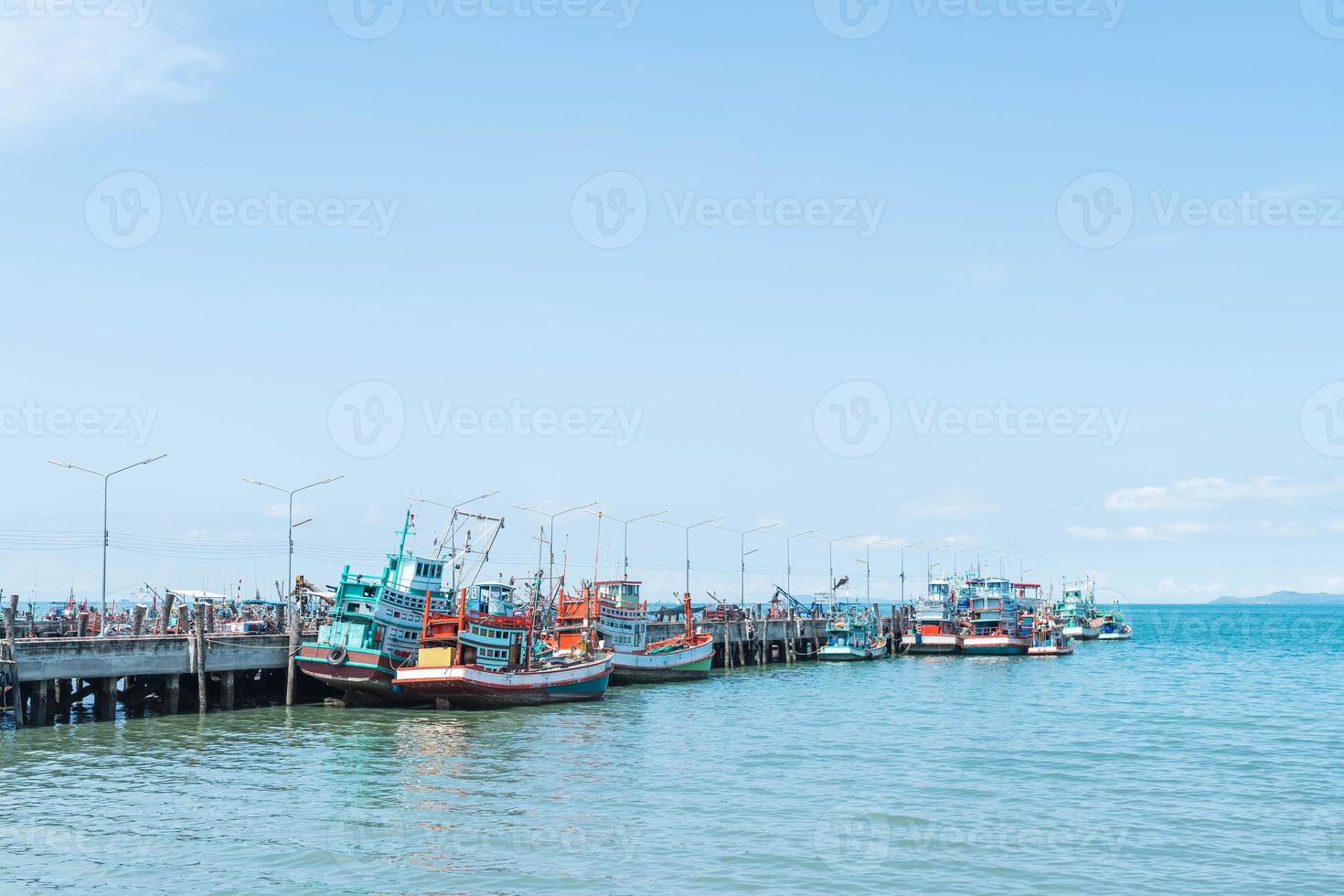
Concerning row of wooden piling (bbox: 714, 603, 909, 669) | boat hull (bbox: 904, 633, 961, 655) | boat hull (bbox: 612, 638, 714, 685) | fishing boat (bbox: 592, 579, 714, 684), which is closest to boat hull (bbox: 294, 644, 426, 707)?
boat hull (bbox: 612, 638, 714, 685)

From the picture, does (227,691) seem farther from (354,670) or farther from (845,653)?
(845,653)

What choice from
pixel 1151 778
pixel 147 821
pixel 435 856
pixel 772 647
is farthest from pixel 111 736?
pixel 772 647

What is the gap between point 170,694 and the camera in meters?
59.8

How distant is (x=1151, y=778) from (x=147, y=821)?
35.6 metres

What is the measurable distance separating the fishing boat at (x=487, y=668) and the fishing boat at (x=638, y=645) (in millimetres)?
14384

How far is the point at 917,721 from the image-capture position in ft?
210

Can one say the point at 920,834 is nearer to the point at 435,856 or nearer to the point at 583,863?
the point at 583,863

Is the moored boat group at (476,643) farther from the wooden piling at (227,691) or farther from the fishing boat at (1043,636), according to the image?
the fishing boat at (1043,636)

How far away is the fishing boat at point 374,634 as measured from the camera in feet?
212

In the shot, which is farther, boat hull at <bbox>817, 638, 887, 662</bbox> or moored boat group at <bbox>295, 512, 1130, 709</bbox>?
boat hull at <bbox>817, 638, 887, 662</bbox>

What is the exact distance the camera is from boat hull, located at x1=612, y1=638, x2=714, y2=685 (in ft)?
291

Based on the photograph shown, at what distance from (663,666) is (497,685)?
27805 millimetres

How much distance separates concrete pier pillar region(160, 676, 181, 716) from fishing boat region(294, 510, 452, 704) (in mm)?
6898

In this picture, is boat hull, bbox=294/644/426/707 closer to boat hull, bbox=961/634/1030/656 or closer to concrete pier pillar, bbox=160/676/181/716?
concrete pier pillar, bbox=160/676/181/716
